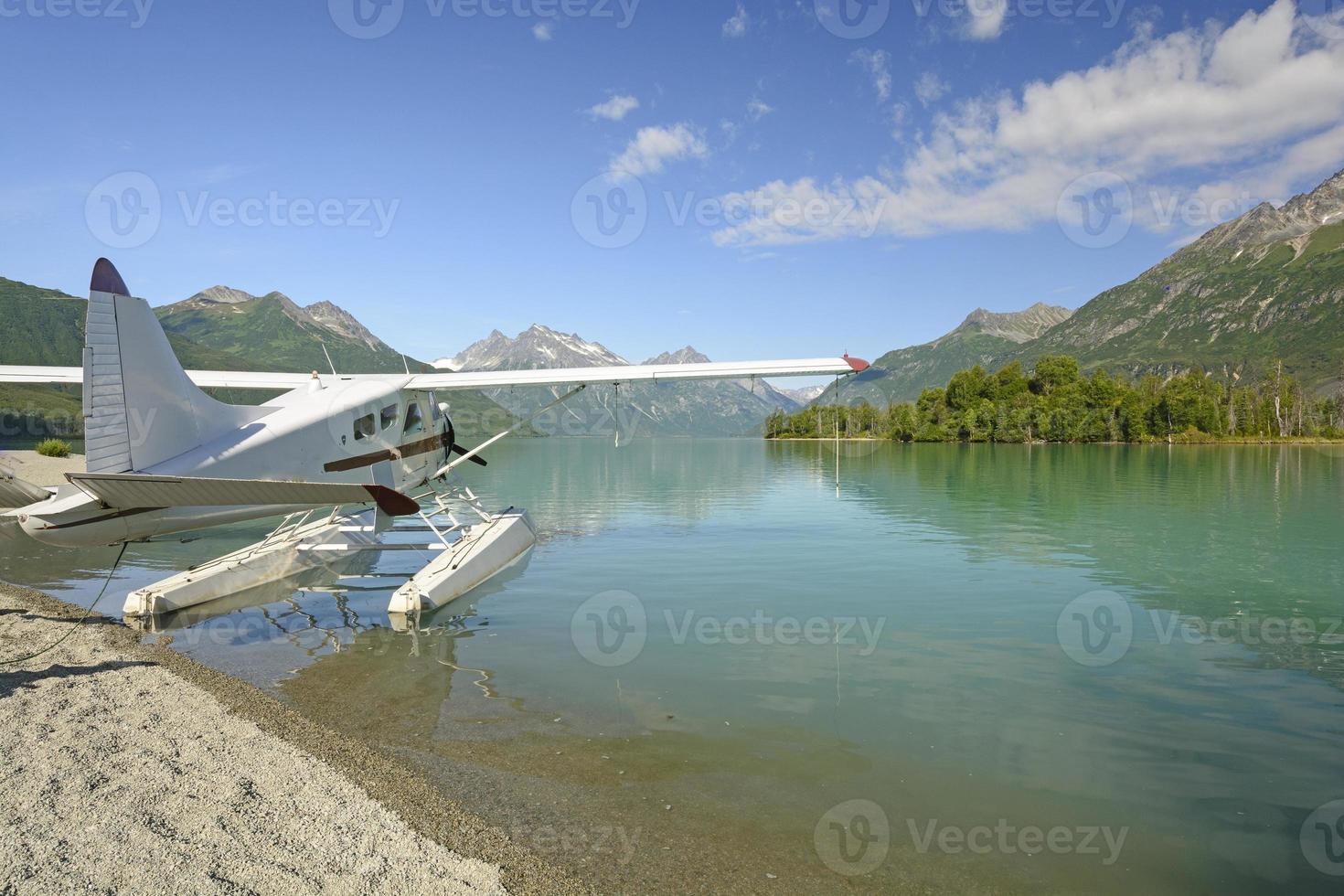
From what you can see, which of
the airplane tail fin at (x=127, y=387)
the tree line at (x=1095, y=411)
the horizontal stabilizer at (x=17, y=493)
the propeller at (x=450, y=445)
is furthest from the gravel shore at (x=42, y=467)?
the tree line at (x=1095, y=411)

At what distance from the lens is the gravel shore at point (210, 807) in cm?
336

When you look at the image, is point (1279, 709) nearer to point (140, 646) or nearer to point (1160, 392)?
point (140, 646)

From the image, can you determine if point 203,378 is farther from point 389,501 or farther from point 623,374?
point 389,501

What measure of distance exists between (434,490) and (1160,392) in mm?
106901

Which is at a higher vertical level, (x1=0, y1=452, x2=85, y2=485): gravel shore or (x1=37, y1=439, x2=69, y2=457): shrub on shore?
(x1=37, y1=439, x2=69, y2=457): shrub on shore

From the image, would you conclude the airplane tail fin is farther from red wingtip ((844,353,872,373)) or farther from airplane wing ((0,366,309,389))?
red wingtip ((844,353,872,373))

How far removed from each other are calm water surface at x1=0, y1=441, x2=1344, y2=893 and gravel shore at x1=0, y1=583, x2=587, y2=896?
43 centimetres

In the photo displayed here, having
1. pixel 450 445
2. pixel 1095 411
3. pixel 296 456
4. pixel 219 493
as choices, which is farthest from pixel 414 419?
pixel 1095 411

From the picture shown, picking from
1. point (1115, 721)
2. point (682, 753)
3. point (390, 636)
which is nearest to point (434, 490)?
point (390, 636)

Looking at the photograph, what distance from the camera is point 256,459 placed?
8.32 m

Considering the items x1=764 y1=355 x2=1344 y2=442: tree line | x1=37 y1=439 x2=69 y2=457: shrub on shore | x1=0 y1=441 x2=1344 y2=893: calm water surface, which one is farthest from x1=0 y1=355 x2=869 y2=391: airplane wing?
x1=764 y1=355 x2=1344 y2=442: tree line

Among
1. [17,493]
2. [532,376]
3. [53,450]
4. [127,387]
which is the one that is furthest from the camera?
[53,450]

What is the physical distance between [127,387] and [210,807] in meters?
4.69

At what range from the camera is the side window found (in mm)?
11771
